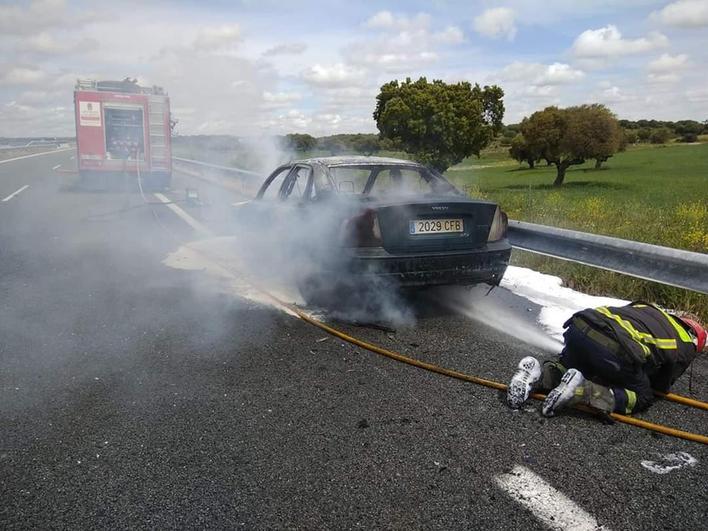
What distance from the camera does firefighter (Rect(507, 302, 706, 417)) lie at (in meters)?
3.04

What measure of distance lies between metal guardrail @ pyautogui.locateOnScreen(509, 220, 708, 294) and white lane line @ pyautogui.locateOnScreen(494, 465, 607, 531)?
97.3 inches

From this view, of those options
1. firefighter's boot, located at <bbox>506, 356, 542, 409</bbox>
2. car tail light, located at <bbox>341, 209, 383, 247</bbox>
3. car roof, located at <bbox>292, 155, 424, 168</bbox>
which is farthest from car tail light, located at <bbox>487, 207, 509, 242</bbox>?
firefighter's boot, located at <bbox>506, 356, 542, 409</bbox>

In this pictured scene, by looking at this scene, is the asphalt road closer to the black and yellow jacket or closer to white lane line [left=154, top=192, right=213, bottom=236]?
the black and yellow jacket

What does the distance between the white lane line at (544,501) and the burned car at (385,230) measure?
218 centimetres

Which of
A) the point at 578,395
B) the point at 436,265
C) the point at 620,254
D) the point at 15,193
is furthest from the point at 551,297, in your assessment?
the point at 15,193

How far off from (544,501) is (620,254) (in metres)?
3.08

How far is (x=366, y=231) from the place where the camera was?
446 cm

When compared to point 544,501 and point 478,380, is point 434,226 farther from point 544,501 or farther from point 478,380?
point 544,501

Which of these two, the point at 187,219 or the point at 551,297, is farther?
the point at 187,219

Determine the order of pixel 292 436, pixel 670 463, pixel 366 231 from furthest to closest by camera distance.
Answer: pixel 366 231 < pixel 292 436 < pixel 670 463

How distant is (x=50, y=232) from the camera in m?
9.77

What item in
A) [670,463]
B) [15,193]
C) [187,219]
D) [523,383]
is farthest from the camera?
[15,193]

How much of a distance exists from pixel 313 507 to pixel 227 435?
2.51 feet

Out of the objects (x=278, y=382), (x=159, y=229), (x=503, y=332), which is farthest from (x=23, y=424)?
(x=159, y=229)
